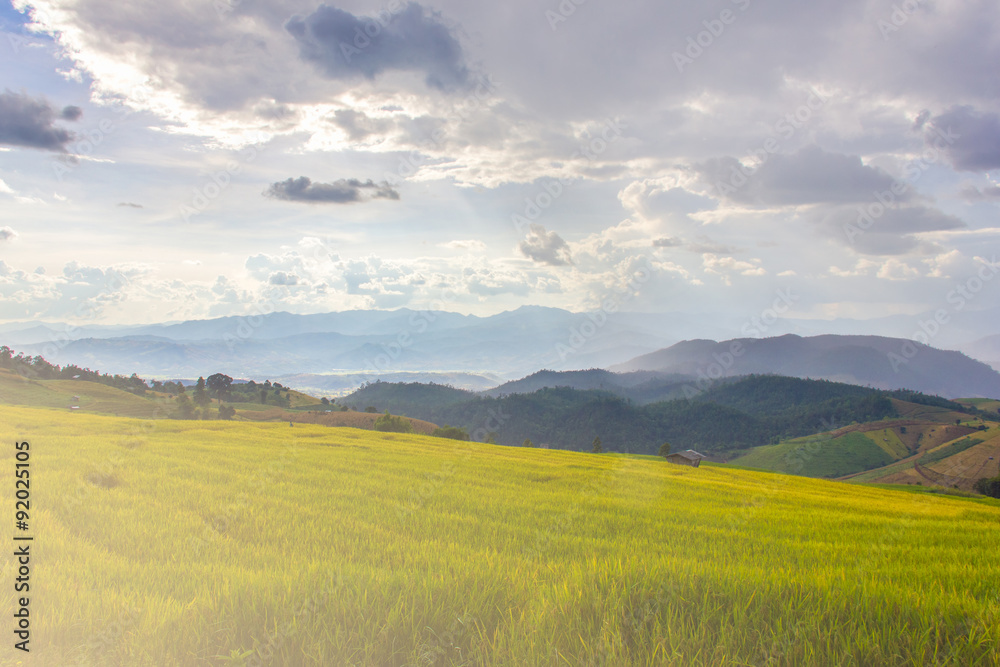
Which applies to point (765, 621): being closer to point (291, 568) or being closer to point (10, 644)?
point (291, 568)

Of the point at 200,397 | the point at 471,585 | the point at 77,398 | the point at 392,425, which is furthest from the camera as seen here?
the point at 200,397

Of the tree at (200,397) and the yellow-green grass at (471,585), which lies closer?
the yellow-green grass at (471,585)

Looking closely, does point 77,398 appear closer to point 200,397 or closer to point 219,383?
point 200,397

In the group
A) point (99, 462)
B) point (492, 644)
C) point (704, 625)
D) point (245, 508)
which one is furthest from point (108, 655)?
point (99, 462)

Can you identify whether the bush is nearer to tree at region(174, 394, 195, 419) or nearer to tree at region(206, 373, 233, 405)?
tree at region(174, 394, 195, 419)

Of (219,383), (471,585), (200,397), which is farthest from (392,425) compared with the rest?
(471,585)

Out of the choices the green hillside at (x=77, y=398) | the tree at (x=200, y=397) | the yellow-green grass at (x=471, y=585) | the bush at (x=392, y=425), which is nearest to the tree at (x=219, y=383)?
the green hillside at (x=77, y=398)

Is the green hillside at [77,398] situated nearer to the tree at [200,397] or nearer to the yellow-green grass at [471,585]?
the tree at [200,397]

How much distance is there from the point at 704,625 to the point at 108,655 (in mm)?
4789

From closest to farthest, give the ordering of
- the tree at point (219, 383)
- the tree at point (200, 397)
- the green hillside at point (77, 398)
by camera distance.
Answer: the green hillside at point (77, 398) < the tree at point (200, 397) < the tree at point (219, 383)

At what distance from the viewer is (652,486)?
19406 mm

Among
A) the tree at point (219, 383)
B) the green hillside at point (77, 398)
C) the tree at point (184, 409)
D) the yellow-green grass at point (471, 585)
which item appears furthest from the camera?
the tree at point (219, 383)

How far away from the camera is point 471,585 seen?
15.5 feet

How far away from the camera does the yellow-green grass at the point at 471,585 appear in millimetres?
3617
